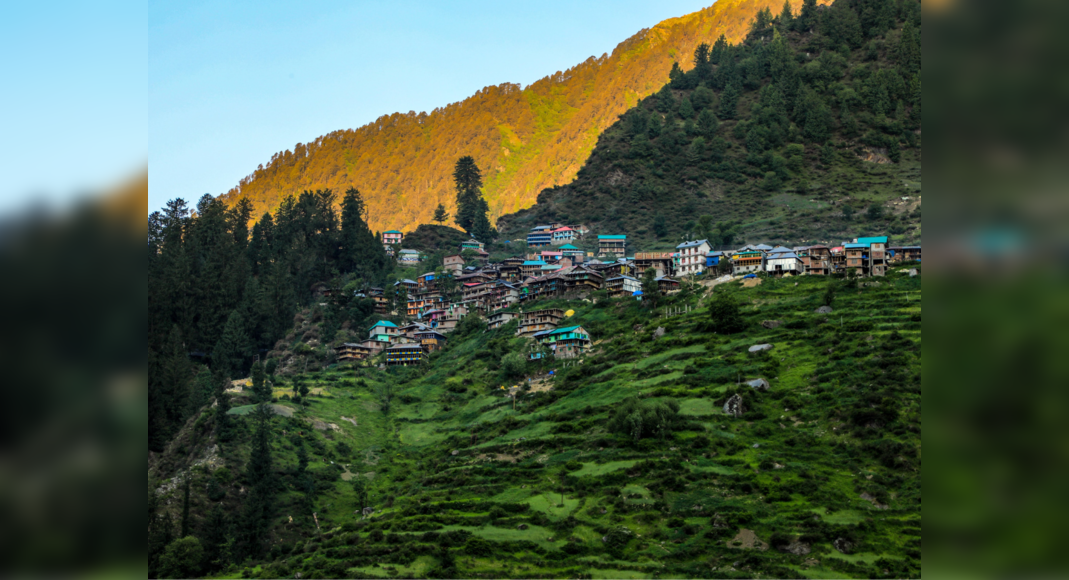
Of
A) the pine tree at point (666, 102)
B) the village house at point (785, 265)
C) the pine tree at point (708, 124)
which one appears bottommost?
the village house at point (785, 265)

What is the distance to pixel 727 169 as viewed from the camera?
104438 mm

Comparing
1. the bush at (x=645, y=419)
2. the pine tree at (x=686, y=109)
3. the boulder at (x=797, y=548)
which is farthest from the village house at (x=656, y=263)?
the pine tree at (x=686, y=109)

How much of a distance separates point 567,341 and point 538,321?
18.8 ft

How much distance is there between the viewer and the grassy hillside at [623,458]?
29.6m

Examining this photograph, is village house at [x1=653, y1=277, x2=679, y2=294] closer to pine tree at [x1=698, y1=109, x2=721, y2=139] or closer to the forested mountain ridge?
the forested mountain ridge

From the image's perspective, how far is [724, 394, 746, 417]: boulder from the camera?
4034cm

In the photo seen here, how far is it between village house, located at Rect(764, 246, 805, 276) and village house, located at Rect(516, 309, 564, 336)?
16.4 metres

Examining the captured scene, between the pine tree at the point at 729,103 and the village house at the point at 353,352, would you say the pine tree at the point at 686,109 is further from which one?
the village house at the point at 353,352

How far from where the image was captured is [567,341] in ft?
183

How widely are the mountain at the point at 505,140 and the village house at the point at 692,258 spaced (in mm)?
85767

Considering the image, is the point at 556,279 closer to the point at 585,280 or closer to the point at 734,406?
the point at 585,280

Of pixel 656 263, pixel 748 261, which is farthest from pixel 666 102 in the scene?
pixel 748 261

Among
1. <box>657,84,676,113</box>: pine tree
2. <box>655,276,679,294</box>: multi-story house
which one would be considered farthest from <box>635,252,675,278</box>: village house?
<box>657,84,676,113</box>: pine tree
